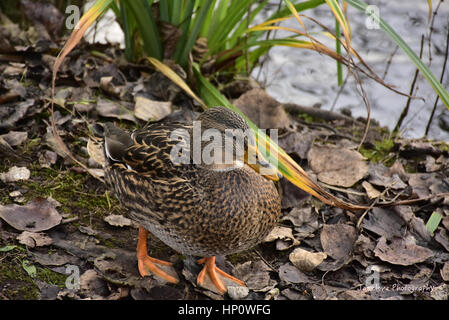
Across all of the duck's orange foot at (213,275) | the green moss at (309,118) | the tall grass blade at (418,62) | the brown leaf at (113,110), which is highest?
the tall grass blade at (418,62)

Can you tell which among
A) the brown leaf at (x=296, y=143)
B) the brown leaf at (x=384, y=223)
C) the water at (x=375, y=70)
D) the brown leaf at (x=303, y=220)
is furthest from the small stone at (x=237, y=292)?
the water at (x=375, y=70)

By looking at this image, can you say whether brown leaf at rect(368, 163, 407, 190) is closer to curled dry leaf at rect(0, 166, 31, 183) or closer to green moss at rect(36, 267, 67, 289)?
green moss at rect(36, 267, 67, 289)

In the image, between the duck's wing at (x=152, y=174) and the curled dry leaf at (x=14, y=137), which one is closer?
the duck's wing at (x=152, y=174)

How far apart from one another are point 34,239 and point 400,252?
2196mm

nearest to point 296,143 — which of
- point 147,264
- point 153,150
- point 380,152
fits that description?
point 380,152

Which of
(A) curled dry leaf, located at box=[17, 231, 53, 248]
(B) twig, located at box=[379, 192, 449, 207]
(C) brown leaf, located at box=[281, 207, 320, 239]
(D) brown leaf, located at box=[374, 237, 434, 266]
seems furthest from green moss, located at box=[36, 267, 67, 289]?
(B) twig, located at box=[379, 192, 449, 207]

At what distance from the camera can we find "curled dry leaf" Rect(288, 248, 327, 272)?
133 inches

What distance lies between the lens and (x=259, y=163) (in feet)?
10.6

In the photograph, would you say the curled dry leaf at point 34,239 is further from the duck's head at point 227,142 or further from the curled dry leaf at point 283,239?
the curled dry leaf at point 283,239

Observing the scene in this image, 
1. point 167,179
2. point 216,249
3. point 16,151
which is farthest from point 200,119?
point 16,151

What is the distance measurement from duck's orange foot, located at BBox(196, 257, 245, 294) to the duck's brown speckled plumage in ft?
0.63

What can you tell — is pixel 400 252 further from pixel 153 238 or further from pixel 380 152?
pixel 153 238

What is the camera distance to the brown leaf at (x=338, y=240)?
3.47 meters

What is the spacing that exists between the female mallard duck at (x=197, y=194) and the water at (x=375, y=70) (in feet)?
8.59
